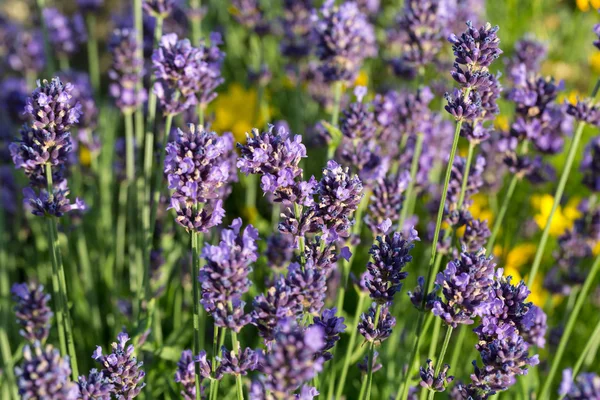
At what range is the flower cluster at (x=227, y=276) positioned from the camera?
5.23ft

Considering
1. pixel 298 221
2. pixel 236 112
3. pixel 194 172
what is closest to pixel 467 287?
pixel 298 221

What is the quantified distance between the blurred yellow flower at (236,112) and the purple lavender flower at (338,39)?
4.46 feet

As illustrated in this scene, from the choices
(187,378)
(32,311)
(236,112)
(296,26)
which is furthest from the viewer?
(236,112)

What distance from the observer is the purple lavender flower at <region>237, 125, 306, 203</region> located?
5.90ft

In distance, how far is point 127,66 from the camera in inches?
119

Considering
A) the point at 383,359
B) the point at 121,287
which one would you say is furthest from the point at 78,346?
the point at 383,359

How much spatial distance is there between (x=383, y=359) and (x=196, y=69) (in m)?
1.55

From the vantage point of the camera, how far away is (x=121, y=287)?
339cm

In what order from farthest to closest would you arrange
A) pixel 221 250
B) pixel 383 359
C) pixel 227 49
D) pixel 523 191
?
pixel 227 49, pixel 523 191, pixel 383 359, pixel 221 250

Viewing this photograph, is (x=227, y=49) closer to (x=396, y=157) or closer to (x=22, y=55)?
(x=22, y=55)

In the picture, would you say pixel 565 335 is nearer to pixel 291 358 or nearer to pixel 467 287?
pixel 467 287

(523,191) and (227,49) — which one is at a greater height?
(227,49)

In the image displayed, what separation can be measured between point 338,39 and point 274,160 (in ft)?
4.15

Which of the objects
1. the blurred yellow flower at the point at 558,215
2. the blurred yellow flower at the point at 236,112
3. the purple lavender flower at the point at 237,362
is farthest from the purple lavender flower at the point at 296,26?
the purple lavender flower at the point at 237,362
